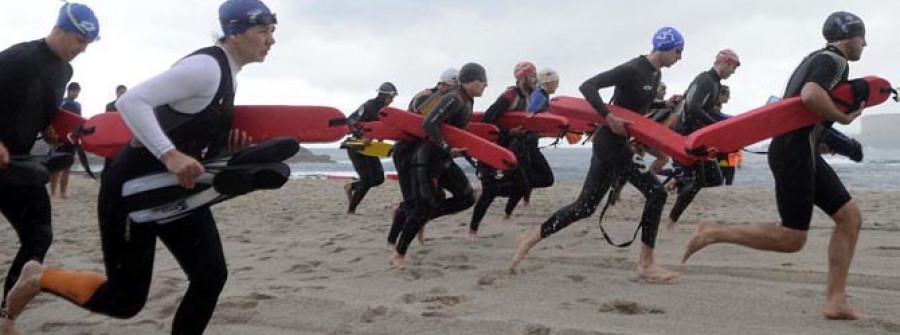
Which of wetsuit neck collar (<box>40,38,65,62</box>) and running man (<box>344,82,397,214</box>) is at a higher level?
wetsuit neck collar (<box>40,38,65,62</box>)

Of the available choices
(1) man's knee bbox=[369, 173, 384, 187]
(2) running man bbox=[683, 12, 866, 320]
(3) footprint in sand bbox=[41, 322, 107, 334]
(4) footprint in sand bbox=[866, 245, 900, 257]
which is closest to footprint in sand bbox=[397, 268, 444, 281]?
(3) footprint in sand bbox=[41, 322, 107, 334]

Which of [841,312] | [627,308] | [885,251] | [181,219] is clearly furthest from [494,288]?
[885,251]

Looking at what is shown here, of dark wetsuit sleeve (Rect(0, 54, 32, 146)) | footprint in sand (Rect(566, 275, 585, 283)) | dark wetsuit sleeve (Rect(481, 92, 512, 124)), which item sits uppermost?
dark wetsuit sleeve (Rect(0, 54, 32, 146))

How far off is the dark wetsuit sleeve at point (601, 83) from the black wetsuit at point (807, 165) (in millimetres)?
1359

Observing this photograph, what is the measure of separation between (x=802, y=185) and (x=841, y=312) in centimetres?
66

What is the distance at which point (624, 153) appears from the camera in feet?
16.5

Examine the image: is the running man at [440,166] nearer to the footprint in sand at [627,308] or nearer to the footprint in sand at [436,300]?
the footprint in sand at [436,300]

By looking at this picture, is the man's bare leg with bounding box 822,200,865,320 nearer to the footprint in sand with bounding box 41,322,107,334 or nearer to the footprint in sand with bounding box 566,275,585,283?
the footprint in sand with bounding box 566,275,585,283

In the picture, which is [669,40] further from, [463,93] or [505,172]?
[505,172]

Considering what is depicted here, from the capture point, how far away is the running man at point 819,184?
12.0 feet

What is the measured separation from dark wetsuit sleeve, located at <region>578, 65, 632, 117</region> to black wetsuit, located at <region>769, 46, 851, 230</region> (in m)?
1.36

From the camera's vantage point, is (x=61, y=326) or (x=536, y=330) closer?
(x=536, y=330)

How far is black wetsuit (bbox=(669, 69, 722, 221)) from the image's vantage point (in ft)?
21.9

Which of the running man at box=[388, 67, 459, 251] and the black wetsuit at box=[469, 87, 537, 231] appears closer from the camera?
the running man at box=[388, 67, 459, 251]
